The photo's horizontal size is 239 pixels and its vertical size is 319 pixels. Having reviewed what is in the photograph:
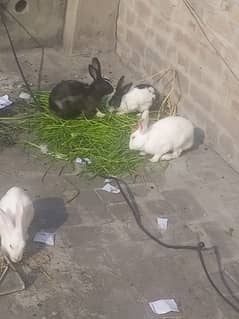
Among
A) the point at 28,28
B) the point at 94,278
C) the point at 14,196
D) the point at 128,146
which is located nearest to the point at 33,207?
the point at 14,196

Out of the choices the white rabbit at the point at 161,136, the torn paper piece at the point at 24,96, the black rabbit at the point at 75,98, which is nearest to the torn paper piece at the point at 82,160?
the white rabbit at the point at 161,136

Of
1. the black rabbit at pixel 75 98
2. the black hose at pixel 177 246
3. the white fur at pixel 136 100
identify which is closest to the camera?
the black hose at pixel 177 246

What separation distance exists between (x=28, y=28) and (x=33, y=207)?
3216mm

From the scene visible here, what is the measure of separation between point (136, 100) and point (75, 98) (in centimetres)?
57

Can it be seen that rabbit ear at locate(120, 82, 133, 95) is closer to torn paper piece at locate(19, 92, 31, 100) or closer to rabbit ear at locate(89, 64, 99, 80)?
rabbit ear at locate(89, 64, 99, 80)

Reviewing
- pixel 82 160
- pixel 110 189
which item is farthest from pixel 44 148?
pixel 110 189

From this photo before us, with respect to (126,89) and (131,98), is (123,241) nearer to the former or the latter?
(131,98)

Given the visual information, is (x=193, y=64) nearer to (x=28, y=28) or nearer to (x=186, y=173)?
(x=186, y=173)

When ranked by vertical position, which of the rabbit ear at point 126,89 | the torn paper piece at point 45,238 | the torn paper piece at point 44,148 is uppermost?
the rabbit ear at point 126,89

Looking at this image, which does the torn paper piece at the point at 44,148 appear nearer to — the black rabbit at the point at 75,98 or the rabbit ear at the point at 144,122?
the black rabbit at the point at 75,98

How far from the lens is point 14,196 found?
15.5ft

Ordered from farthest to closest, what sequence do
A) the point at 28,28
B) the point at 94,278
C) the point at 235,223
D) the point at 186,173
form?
the point at 28,28 < the point at 186,173 < the point at 235,223 < the point at 94,278

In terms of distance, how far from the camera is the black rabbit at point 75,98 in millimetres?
6238

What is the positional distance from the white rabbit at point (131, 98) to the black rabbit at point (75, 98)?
0.14 m
